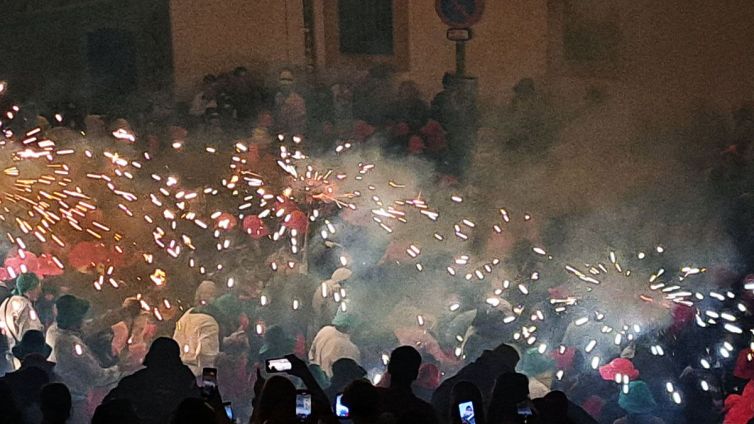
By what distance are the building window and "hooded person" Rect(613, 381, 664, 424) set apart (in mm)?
3389

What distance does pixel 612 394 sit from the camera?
6.89m

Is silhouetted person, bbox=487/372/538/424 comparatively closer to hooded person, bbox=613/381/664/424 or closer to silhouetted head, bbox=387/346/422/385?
silhouetted head, bbox=387/346/422/385

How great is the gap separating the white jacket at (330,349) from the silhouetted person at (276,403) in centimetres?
289

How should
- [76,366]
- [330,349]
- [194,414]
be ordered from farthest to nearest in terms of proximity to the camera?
[330,349]
[76,366]
[194,414]

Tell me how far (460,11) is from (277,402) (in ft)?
14.9

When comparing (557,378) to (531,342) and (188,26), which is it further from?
(188,26)

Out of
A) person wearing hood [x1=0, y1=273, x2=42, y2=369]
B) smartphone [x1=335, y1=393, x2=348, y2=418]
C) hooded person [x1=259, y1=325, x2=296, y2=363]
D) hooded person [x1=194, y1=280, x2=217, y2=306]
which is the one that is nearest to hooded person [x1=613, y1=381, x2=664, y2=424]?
smartphone [x1=335, y1=393, x2=348, y2=418]

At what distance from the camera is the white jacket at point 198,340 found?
25.3ft

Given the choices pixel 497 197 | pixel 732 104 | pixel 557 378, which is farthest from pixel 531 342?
pixel 732 104

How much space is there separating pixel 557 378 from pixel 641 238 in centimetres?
130

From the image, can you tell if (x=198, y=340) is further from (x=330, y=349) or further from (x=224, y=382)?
(x=330, y=349)

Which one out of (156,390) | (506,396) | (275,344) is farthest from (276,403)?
(275,344)

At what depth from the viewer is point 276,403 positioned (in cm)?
473

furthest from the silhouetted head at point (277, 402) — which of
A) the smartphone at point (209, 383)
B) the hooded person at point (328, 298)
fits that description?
the hooded person at point (328, 298)
